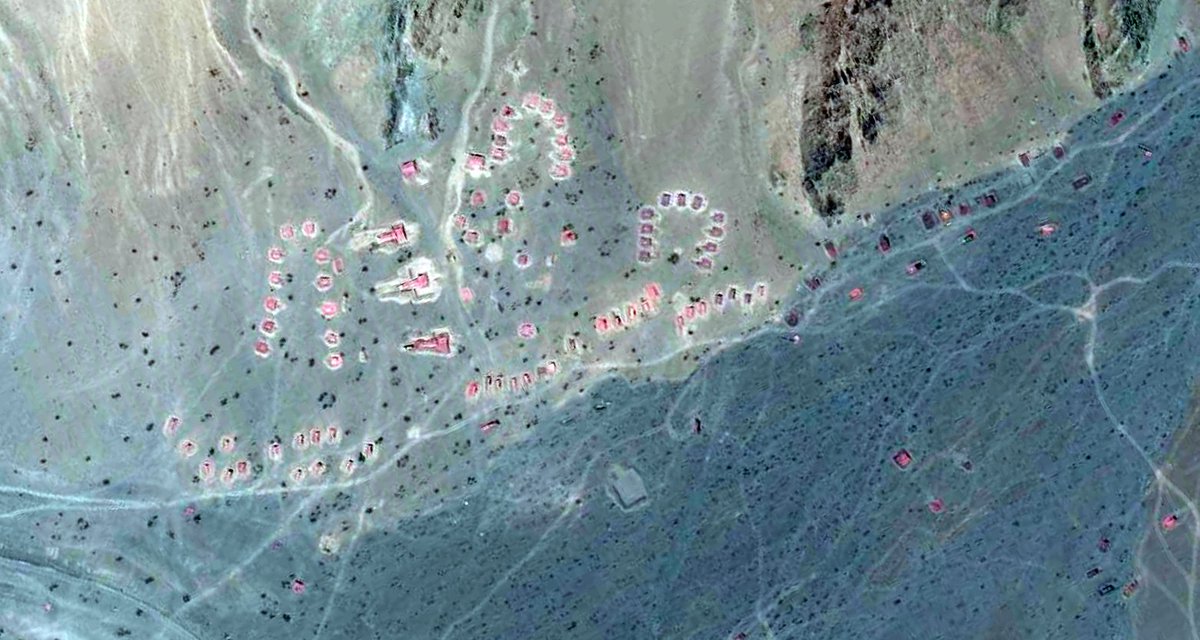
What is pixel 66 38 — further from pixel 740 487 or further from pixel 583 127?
pixel 740 487

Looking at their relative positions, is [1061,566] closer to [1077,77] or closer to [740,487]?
[740,487]

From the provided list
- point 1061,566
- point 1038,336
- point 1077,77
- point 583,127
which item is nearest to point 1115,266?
point 1038,336

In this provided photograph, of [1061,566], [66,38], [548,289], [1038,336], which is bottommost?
[1061,566]

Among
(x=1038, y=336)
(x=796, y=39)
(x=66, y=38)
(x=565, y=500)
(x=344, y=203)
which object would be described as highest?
(x=66, y=38)

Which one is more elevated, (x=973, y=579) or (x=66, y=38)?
(x=66, y=38)

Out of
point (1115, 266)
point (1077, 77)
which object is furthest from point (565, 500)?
point (1077, 77)

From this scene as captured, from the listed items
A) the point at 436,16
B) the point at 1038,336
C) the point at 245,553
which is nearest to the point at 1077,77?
the point at 1038,336

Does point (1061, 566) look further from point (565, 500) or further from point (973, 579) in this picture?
point (565, 500)

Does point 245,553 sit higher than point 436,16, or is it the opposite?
point 436,16
